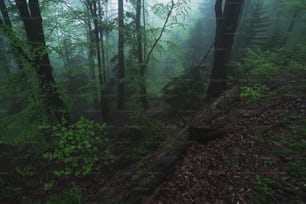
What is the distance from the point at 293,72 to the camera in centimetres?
557

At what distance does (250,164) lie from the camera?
2.43 meters

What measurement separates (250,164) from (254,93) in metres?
3.02

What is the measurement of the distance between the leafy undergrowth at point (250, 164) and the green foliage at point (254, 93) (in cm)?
70

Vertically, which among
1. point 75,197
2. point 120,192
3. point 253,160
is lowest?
point 75,197

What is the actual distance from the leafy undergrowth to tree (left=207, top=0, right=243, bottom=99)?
1.73 m

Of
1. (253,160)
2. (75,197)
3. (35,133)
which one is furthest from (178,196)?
(35,133)

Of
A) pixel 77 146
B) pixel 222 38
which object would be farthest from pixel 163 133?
pixel 222 38

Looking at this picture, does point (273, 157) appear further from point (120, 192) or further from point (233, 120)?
point (120, 192)

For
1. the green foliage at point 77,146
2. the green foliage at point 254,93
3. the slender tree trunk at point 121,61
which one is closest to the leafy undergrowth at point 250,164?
the green foliage at point 254,93

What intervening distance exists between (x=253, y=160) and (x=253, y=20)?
13448 millimetres

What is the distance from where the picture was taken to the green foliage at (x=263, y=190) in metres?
1.88

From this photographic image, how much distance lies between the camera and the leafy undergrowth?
78.6 inches

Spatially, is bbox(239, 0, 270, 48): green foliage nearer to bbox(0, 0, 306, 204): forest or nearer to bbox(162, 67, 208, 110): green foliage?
bbox(0, 0, 306, 204): forest

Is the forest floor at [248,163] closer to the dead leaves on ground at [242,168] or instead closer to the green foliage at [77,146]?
the dead leaves on ground at [242,168]
